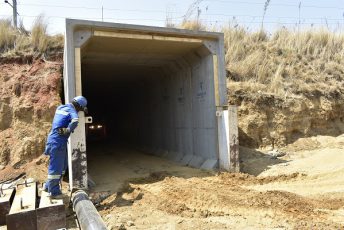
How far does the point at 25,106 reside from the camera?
1092 cm

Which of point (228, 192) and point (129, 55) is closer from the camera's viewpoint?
point (228, 192)

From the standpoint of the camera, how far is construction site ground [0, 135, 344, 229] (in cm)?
599

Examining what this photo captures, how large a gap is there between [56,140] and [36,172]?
121 inches

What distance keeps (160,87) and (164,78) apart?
0.58 meters

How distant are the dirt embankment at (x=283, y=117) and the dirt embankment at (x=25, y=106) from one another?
6623 millimetres

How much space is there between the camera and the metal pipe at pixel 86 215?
5.06 m

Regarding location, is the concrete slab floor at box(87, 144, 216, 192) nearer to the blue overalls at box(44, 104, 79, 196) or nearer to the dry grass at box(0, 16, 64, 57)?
the blue overalls at box(44, 104, 79, 196)

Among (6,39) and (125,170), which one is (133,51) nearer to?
(125,170)

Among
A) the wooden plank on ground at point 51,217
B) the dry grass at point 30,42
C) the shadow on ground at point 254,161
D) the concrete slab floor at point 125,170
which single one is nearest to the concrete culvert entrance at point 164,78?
the concrete slab floor at point 125,170

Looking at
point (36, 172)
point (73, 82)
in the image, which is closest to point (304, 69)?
point (73, 82)

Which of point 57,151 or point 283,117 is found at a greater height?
point 283,117

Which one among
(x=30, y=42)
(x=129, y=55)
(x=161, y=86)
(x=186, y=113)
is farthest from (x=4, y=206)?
(x=161, y=86)

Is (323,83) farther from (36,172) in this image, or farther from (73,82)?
(36,172)

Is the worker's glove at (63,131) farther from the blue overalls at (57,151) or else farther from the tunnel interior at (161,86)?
the tunnel interior at (161,86)
